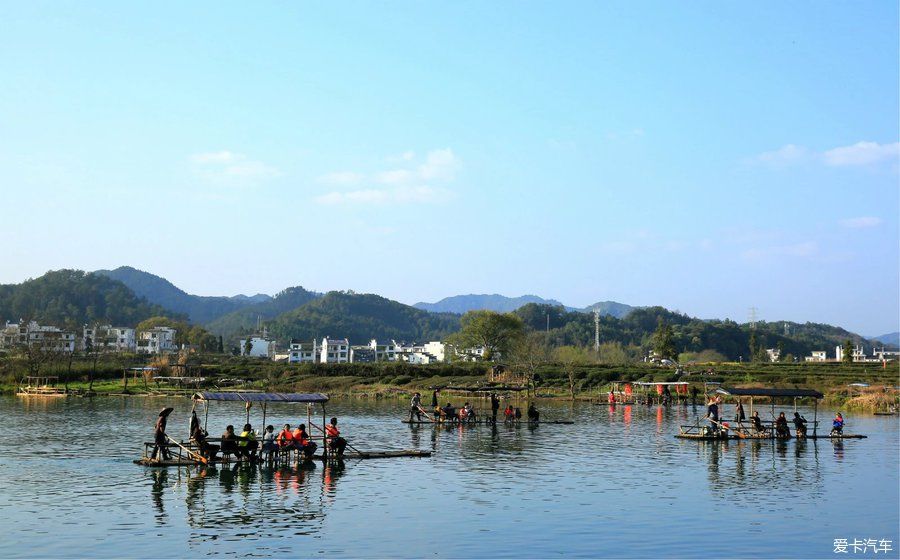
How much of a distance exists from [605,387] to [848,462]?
64042 mm

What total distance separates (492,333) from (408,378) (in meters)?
56.3

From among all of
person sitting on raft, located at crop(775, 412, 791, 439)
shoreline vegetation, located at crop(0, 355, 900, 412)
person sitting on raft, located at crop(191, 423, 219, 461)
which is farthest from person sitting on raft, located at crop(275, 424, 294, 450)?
shoreline vegetation, located at crop(0, 355, 900, 412)

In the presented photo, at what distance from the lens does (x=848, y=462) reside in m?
42.4

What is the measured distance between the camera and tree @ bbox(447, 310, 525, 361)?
554 feet

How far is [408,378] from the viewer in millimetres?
115375

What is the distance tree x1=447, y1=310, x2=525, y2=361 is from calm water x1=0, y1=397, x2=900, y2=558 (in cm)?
11706

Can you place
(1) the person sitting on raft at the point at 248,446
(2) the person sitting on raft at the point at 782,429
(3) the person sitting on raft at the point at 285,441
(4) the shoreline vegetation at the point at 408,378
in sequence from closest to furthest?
1. (1) the person sitting on raft at the point at 248,446
2. (3) the person sitting on raft at the point at 285,441
3. (2) the person sitting on raft at the point at 782,429
4. (4) the shoreline vegetation at the point at 408,378

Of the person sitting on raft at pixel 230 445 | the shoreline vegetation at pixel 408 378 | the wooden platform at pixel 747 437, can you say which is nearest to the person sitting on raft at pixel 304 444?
the person sitting on raft at pixel 230 445

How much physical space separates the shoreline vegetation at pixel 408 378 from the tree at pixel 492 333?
3682 centimetres

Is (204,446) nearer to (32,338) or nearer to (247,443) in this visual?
(247,443)

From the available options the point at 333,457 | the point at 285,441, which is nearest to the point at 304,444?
the point at 285,441

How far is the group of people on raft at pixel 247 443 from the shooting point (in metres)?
37.3

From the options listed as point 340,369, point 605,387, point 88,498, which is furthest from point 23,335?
point 88,498

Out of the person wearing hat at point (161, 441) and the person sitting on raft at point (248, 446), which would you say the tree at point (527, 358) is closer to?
the person sitting on raft at point (248, 446)
